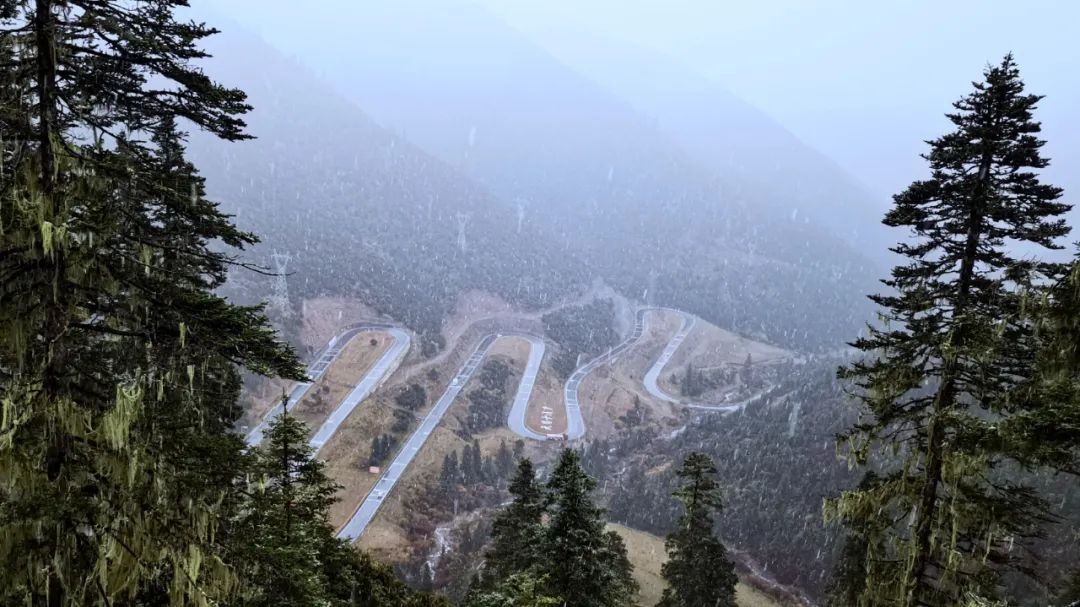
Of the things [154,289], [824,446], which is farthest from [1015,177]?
[824,446]

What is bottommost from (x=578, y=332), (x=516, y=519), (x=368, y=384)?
(x=368, y=384)

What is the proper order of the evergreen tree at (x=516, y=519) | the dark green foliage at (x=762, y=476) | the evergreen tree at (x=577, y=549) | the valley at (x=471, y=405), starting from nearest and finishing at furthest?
the evergreen tree at (x=577, y=549), the evergreen tree at (x=516, y=519), the dark green foliage at (x=762, y=476), the valley at (x=471, y=405)

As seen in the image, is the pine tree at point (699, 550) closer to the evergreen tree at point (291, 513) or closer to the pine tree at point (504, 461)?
the evergreen tree at point (291, 513)

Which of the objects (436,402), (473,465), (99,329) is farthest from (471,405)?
(99,329)

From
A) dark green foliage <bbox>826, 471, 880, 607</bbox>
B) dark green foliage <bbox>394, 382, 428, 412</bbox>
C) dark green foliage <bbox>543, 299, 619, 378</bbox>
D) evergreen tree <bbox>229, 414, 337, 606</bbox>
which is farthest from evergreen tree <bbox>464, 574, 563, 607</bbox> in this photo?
dark green foliage <bbox>543, 299, 619, 378</bbox>

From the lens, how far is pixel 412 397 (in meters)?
87.1

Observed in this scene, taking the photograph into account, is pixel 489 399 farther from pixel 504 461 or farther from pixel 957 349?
pixel 957 349

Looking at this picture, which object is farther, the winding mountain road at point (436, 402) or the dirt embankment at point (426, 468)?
the winding mountain road at point (436, 402)

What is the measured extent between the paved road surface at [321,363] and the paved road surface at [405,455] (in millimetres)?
14284

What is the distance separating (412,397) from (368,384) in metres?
7.00

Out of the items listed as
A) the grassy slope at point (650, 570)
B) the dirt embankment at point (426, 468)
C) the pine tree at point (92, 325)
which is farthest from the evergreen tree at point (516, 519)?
the dirt embankment at point (426, 468)

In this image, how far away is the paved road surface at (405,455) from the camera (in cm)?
5862

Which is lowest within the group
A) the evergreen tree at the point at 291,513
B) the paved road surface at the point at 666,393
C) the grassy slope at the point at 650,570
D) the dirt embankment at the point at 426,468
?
the dirt embankment at the point at 426,468

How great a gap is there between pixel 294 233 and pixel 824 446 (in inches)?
4972
